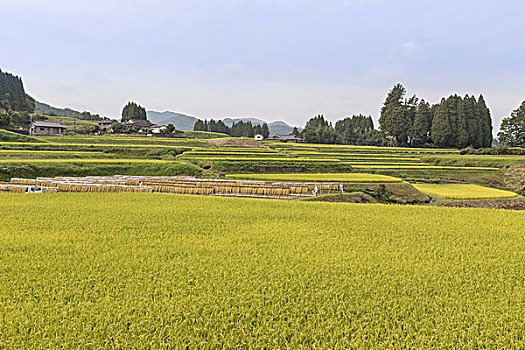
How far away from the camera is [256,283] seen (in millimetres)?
5395

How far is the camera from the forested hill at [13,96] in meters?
82.9

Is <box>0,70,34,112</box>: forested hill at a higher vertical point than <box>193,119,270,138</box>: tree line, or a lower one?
higher

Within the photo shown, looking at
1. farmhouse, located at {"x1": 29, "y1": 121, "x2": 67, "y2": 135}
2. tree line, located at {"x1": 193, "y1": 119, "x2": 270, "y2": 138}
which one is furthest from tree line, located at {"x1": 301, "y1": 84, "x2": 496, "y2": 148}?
farmhouse, located at {"x1": 29, "y1": 121, "x2": 67, "y2": 135}

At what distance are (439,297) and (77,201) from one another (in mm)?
12922

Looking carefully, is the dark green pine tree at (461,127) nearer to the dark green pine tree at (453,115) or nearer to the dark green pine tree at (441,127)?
the dark green pine tree at (453,115)

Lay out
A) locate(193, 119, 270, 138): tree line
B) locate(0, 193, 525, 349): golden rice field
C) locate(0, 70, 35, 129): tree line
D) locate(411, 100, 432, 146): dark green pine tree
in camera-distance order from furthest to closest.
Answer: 1. locate(193, 119, 270, 138): tree line
2. locate(0, 70, 35, 129): tree line
3. locate(411, 100, 432, 146): dark green pine tree
4. locate(0, 193, 525, 349): golden rice field

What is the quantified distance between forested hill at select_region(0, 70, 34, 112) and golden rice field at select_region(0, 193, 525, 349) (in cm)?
9310

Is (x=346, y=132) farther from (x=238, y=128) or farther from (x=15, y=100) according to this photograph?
(x=15, y=100)

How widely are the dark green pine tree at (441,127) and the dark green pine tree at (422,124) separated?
9.67ft

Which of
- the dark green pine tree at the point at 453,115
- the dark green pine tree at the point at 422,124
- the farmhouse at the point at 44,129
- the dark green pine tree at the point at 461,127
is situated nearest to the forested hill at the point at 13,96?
the farmhouse at the point at 44,129

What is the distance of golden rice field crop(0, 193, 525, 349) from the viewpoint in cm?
406

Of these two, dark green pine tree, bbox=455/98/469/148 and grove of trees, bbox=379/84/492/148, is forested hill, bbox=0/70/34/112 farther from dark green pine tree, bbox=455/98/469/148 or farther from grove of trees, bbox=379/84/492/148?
dark green pine tree, bbox=455/98/469/148

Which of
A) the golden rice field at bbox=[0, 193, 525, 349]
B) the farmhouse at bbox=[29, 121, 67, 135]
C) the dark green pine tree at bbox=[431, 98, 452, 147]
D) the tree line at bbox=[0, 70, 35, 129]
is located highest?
the tree line at bbox=[0, 70, 35, 129]

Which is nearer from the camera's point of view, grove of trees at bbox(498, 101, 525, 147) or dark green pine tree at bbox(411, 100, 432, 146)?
grove of trees at bbox(498, 101, 525, 147)
